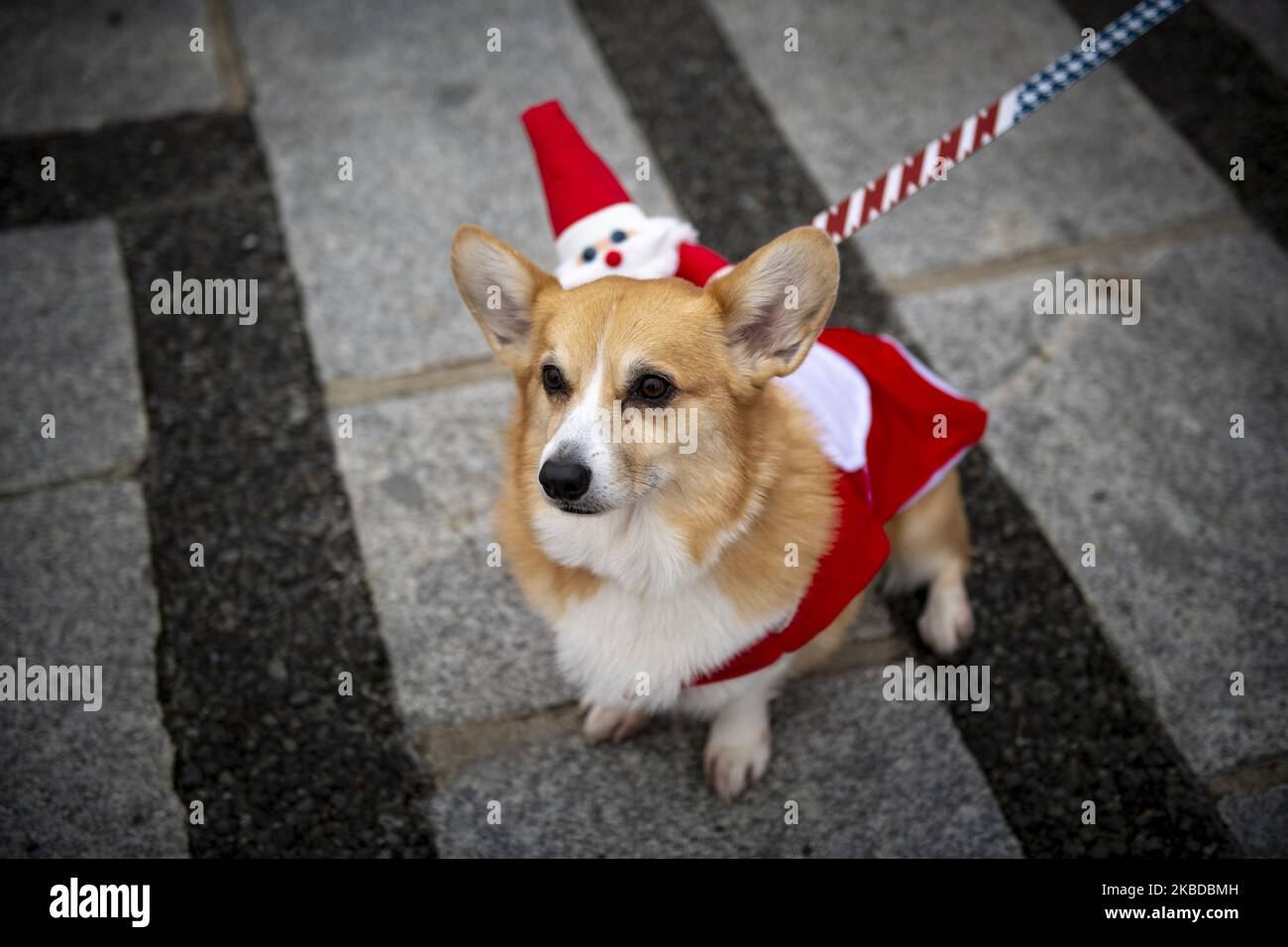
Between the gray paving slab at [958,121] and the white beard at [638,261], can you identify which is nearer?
the white beard at [638,261]

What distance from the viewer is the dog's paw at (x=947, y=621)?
9.78 ft

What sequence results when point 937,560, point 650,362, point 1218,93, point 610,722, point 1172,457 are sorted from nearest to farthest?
point 650,362 → point 610,722 → point 937,560 → point 1172,457 → point 1218,93

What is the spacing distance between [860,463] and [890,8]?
3407 millimetres

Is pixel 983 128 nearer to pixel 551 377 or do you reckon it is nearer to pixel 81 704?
pixel 551 377

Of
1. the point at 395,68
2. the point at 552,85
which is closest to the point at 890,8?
the point at 552,85

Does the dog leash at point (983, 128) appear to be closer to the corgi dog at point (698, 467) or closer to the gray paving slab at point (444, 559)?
the corgi dog at point (698, 467)

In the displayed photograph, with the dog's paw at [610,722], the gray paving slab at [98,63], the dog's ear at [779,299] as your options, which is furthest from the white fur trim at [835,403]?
the gray paving slab at [98,63]

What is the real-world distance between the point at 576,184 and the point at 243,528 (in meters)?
1.68

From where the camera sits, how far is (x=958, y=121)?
4.36m

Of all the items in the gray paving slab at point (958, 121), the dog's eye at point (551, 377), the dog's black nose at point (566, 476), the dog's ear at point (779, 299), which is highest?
the gray paving slab at point (958, 121)

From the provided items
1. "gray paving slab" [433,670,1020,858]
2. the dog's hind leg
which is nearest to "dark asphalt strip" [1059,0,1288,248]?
the dog's hind leg

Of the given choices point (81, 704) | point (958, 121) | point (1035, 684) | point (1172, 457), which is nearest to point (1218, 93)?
point (958, 121)

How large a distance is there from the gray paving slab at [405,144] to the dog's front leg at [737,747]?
5.67 feet

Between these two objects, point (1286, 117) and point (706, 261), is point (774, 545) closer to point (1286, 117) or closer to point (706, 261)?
point (706, 261)
